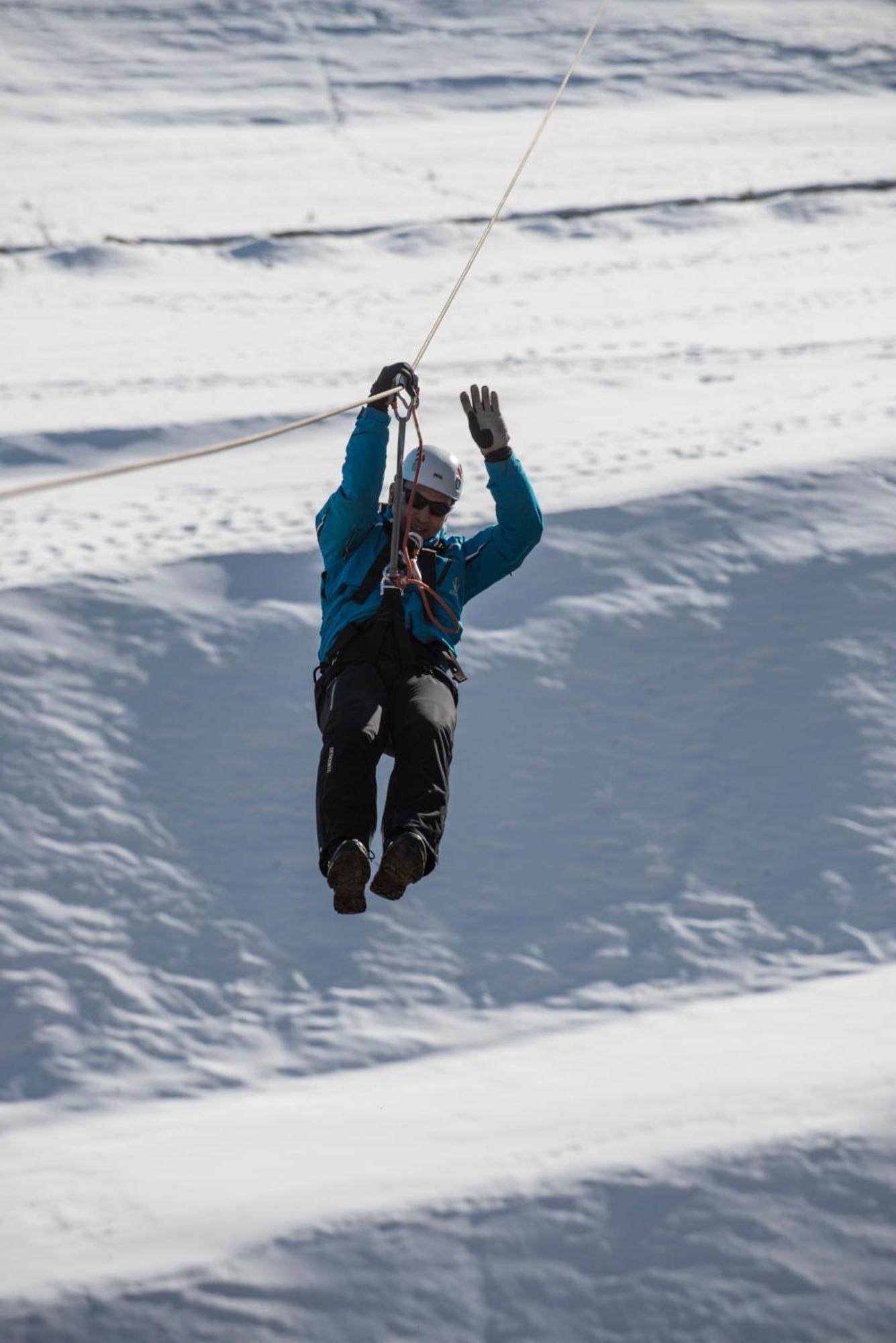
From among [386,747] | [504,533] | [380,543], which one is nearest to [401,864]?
[386,747]

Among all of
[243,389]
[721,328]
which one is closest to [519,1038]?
[243,389]

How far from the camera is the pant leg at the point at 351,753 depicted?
14.1 feet

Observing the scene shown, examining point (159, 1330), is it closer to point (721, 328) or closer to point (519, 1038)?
point (519, 1038)

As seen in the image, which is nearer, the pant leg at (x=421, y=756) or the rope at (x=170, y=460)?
the rope at (x=170, y=460)

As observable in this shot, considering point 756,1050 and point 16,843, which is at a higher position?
point 16,843

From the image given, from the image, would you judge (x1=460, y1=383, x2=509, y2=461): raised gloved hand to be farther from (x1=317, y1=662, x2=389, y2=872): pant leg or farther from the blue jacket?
(x1=317, y1=662, x2=389, y2=872): pant leg

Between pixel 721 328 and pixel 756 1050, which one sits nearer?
pixel 756 1050

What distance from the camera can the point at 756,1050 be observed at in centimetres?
693

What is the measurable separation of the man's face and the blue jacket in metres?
0.05

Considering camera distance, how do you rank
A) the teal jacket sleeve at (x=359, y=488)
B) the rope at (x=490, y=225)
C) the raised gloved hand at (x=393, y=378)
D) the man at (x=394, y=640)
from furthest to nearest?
1. the rope at (x=490, y=225)
2. the teal jacket sleeve at (x=359, y=488)
3. the raised gloved hand at (x=393, y=378)
4. the man at (x=394, y=640)

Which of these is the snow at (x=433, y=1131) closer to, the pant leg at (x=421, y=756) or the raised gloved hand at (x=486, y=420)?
the pant leg at (x=421, y=756)

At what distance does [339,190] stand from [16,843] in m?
7.27

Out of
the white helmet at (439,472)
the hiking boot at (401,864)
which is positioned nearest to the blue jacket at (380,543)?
the white helmet at (439,472)

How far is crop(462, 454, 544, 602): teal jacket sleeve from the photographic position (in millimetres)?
4820
